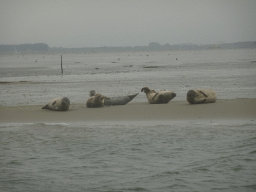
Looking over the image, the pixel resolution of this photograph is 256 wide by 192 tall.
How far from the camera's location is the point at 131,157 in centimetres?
768

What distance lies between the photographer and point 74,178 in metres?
6.52

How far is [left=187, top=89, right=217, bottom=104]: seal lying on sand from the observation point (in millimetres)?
14320

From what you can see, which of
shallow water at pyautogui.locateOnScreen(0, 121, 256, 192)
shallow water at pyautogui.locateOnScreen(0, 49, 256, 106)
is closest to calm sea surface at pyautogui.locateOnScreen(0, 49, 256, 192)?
shallow water at pyautogui.locateOnScreen(0, 121, 256, 192)

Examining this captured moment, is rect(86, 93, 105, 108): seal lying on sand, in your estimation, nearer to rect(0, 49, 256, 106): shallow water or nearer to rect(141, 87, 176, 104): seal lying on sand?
rect(141, 87, 176, 104): seal lying on sand

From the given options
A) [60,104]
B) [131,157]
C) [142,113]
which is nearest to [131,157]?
[131,157]

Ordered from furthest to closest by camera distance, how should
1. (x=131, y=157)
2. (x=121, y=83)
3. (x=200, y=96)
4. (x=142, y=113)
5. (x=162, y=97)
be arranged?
(x=121, y=83) → (x=162, y=97) → (x=200, y=96) → (x=142, y=113) → (x=131, y=157)

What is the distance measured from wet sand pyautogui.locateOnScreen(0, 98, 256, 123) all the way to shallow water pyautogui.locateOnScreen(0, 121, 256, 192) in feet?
4.11

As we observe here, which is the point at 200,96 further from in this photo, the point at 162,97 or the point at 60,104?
the point at 60,104

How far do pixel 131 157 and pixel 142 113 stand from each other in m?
5.53

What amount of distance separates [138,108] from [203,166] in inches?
283

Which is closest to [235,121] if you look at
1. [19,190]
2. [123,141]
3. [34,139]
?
[123,141]

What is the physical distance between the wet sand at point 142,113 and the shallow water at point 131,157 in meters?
1.25

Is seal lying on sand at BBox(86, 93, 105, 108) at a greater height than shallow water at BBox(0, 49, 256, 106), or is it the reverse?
shallow water at BBox(0, 49, 256, 106)

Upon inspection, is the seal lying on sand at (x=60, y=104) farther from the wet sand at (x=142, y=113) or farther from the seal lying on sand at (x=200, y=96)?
the seal lying on sand at (x=200, y=96)
